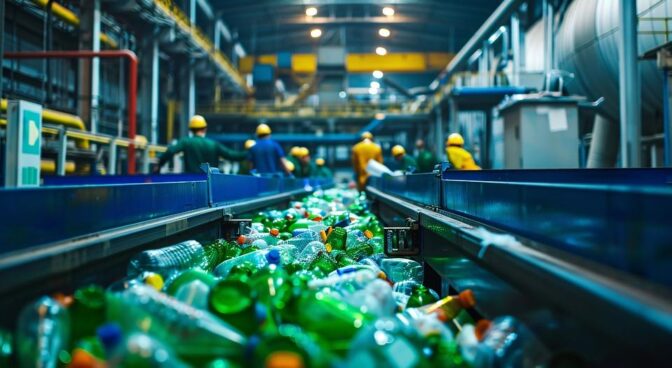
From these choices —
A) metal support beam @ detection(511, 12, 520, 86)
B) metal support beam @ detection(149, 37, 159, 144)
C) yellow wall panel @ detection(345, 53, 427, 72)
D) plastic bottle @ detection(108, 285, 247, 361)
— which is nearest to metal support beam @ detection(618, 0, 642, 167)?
plastic bottle @ detection(108, 285, 247, 361)

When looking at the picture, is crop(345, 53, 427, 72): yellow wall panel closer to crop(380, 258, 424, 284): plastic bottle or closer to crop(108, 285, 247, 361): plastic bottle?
crop(380, 258, 424, 284): plastic bottle

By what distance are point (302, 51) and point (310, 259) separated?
31996 millimetres

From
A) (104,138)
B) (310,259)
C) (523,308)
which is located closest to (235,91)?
(104,138)

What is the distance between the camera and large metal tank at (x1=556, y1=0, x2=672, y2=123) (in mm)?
8492

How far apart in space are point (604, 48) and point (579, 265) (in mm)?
9966

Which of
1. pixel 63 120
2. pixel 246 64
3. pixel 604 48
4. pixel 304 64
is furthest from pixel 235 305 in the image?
pixel 246 64

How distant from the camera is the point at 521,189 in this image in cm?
207

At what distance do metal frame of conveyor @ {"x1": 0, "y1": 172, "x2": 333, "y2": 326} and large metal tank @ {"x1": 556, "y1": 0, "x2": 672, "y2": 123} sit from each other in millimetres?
8096

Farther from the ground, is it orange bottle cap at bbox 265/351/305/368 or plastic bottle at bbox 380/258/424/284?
orange bottle cap at bbox 265/351/305/368

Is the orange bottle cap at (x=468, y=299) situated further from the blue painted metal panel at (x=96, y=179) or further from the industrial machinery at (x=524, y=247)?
the blue painted metal panel at (x=96, y=179)

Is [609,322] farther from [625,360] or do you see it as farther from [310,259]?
[310,259]

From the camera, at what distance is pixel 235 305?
1.68 m

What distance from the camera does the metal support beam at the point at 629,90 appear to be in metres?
7.10

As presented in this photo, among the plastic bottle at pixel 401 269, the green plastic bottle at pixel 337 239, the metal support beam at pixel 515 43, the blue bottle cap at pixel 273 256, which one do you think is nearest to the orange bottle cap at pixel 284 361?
the blue bottle cap at pixel 273 256
